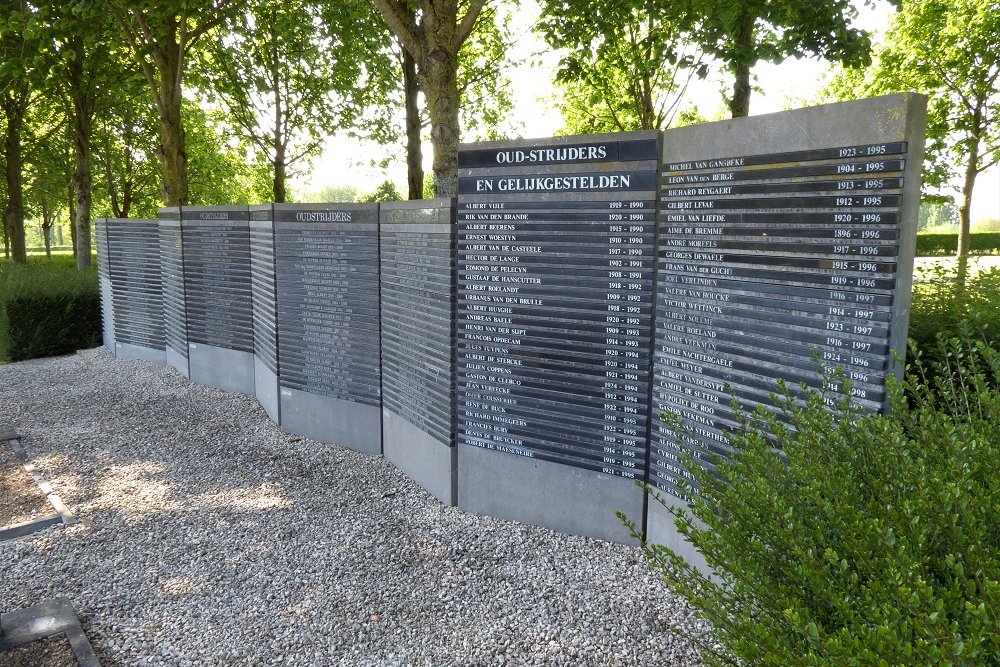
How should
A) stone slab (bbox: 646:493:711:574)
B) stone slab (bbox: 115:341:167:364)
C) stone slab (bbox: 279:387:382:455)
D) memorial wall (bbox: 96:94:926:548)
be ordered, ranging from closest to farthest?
memorial wall (bbox: 96:94:926:548) → stone slab (bbox: 646:493:711:574) → stone slab (bbox: 279:387:382:455) → stone slab (bbox: 115:341:167:364)

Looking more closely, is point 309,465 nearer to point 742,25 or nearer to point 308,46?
point 742,25

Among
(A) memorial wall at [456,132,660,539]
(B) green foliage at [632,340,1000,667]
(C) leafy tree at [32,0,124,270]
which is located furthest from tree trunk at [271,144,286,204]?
(B) green foliage at [632,340,1000,667]

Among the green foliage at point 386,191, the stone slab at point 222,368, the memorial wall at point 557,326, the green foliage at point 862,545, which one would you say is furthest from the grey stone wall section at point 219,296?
the green foliage at point 386,191

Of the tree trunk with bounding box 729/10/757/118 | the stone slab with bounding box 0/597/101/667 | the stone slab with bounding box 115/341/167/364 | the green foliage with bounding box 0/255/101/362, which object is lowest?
the stone slab with bounding box 0/597/101/667

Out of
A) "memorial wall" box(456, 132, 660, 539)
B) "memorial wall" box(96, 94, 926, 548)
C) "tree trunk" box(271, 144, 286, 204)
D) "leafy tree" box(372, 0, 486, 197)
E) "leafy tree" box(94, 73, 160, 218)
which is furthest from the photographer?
"leafy tree" box(94, 73, 160, 218)

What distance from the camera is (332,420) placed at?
819 centimetres

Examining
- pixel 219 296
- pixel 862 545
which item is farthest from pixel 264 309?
pixel 862 545

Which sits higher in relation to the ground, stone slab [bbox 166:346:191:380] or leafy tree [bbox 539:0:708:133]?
leafy tree [bbox 539:0:708:133]

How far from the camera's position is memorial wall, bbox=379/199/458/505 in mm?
6250

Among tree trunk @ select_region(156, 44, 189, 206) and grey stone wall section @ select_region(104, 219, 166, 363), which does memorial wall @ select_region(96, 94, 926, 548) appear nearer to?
grey stone wall section @ select_region(104, 219, 166, 363)

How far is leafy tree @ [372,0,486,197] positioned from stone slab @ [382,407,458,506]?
3.65 meters

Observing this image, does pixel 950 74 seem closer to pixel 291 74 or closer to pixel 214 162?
pixel 291 74

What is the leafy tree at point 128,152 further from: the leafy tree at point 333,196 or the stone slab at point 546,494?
the stone slab at point 546,494

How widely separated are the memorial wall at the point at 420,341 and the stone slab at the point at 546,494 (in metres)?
0.25
